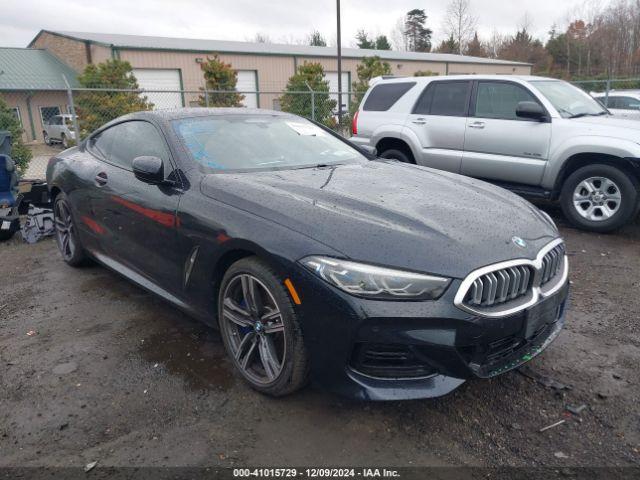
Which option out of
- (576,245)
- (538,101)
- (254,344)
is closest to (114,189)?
(254,344)

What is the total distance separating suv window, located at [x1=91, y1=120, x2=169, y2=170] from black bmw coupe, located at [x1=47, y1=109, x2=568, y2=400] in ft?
0.06

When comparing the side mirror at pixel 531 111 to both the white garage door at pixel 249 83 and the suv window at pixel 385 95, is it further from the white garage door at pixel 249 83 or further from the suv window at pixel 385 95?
the white garage door at pixel 249 83

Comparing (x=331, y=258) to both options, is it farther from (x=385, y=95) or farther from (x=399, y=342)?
(x=385, y=95)

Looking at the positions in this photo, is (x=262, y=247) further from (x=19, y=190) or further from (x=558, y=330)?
(x=19, y=190)

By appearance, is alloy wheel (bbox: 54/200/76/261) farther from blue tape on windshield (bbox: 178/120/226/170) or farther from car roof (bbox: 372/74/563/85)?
car roof (bbox: 372/74/563/85)

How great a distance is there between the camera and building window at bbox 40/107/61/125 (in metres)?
26.5

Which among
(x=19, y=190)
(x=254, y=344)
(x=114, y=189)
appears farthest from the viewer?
(x=19, y=190)

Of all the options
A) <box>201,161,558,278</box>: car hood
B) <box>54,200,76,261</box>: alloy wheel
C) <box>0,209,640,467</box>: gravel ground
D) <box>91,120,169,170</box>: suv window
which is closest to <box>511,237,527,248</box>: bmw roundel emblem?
<box>201,161,558,278</box>: car hood

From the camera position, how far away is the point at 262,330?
2.71 m

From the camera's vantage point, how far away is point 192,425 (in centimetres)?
257

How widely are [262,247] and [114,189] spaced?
74.1 inches

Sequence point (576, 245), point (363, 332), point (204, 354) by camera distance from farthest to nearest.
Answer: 1. point (576, 245)
2. point (204, 354)
3. point (363, 332)

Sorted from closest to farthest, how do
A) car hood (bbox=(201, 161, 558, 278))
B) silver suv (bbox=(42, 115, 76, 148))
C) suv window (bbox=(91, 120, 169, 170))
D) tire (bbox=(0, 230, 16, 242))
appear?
car hood (bbox=(201, 161, 558, 278)) < suv window (bbox=(91, 120, 169, 170)) < tire (bbox=(0, 230, 16, 242)) < silver suv (bbox=(42, 115, 76, 148))

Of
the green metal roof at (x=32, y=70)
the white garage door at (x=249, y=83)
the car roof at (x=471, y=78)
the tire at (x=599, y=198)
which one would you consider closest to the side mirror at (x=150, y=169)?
the tire at (x=599, y=198)
